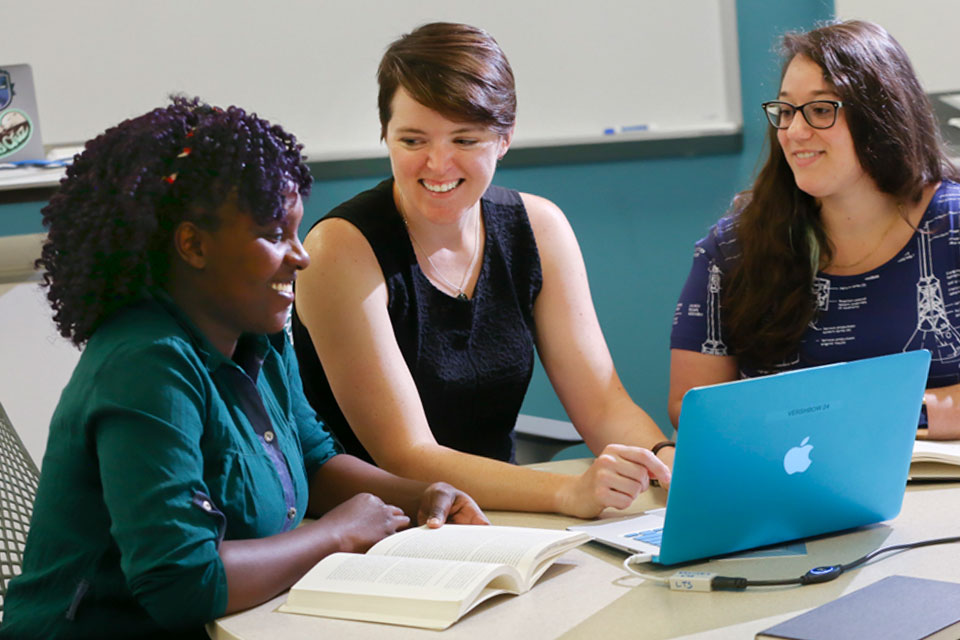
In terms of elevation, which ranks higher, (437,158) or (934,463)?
(437,158)

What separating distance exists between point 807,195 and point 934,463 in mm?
676

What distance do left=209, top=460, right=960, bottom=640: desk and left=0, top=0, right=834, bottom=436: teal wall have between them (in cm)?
182

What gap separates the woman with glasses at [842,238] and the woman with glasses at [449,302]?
0.80 ft

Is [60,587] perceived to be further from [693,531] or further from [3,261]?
[3,261]

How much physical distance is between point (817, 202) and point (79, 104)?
6.18ft

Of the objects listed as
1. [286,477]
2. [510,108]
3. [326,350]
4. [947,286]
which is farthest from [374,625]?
[947,286]

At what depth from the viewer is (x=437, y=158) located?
1750 mm

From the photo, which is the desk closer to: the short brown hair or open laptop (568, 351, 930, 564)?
open laptop (568, 351, 930, 564)

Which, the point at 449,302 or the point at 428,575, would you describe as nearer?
the point at 428,575

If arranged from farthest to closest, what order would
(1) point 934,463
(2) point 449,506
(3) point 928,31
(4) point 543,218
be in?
(3) point 928,31 → (4) point 543,218 → (1) point 934,463 → (2) point 449,506

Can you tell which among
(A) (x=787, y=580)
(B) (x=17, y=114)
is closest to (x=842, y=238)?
(A) (x=787, y=580)

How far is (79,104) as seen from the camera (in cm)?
280

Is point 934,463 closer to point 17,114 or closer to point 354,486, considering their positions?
point 354,486

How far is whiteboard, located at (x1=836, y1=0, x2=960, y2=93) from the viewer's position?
2727 millimetres
